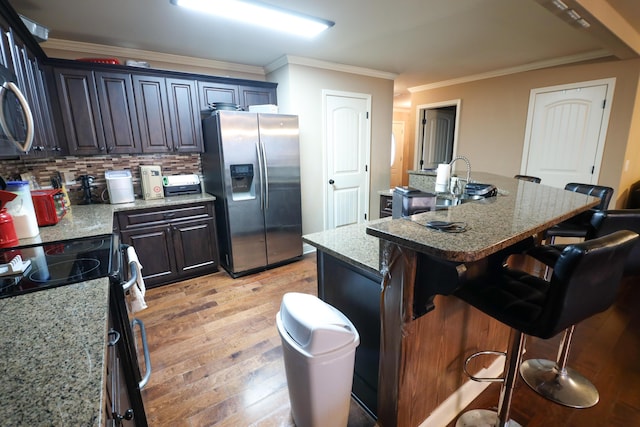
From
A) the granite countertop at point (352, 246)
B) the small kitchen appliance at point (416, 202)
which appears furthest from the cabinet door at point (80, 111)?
the small kitchen appliance at point (416, 202)

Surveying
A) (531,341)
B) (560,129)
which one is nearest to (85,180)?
(531,341)

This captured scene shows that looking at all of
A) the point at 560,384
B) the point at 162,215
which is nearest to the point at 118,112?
the point at 162,215

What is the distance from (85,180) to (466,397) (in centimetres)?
364

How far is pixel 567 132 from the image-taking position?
3598mm

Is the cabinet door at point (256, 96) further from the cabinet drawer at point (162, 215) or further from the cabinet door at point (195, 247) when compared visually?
the cabinet door at point (195, 247)

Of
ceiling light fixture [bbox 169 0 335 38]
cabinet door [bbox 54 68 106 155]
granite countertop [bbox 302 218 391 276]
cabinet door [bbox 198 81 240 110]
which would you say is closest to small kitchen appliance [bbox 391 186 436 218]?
granite countertop [bbox 302 218 391 276]

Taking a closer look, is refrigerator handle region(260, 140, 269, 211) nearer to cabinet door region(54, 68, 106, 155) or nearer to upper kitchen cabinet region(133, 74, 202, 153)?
upper kitchen cabinet region(133, 74, 202, 153)

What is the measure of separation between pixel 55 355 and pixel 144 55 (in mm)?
3325

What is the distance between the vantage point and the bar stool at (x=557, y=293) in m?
0.96

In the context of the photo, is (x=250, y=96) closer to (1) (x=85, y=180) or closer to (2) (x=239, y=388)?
(1) (x=85, y=180)

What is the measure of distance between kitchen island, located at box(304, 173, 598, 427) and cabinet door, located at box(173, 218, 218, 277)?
194 centimetres

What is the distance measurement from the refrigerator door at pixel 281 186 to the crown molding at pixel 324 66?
70cm

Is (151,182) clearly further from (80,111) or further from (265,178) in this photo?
(265,178)

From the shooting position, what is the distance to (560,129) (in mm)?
3643
